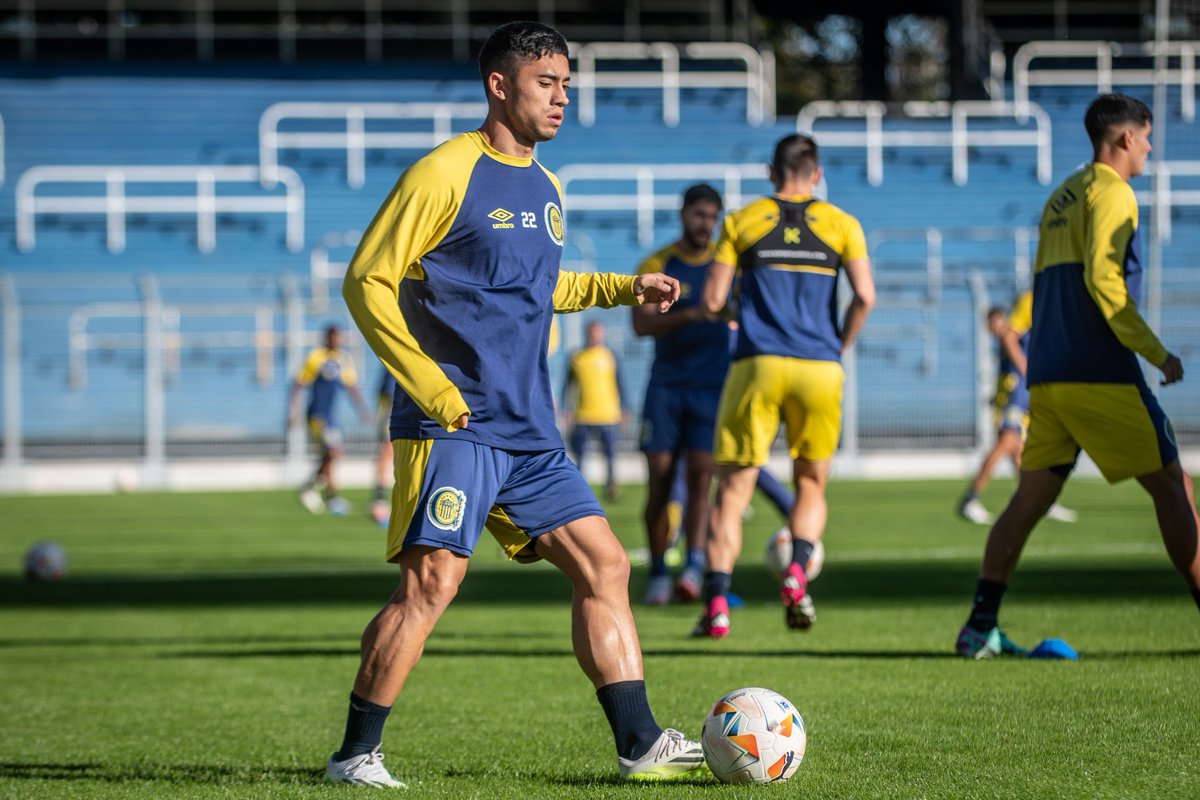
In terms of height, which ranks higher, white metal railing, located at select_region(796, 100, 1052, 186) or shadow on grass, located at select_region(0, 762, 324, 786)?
white metal railing, located at select_region(796, 100, 1052, 186)

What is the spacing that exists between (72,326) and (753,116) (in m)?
12.5

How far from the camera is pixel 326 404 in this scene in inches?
768

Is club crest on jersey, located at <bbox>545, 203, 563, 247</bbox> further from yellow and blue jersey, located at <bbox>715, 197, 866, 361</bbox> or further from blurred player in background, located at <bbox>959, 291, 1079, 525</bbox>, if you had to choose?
blurred player in background, located at <bbox>959, 291, 1079, 525</bbox>

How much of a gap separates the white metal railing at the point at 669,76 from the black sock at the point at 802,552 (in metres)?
20.9

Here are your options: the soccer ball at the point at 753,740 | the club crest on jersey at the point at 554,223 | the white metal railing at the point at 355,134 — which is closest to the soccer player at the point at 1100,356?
the soccer ball at the point at 753,740

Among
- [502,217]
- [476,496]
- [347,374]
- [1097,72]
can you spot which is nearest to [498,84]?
[502,217]

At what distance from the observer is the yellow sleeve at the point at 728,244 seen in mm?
7496

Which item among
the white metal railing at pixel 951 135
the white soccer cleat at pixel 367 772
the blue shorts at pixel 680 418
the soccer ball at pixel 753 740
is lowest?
the white soccer cleat at pixel 367 772

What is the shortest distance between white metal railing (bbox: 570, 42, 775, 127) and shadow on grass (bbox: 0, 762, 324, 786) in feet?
76.9

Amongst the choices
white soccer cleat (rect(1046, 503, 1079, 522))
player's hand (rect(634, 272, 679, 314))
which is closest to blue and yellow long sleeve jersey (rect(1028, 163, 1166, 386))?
player's hand (rect(634, 272, 679, 314))

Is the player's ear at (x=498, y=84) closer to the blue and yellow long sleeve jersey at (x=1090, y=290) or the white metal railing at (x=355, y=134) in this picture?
the blue and yellow long sleeve jersey at (x=1090, y=290)

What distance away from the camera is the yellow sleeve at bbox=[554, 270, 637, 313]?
4855 millimetres

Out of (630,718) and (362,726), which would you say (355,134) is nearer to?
(362,726)

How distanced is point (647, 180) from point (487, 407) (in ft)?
72.9
